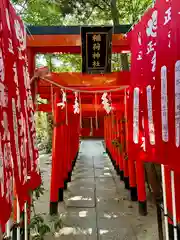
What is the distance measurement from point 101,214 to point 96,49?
392cm

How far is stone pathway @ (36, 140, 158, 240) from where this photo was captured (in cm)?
483

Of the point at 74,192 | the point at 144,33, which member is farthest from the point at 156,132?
the point at 74,192

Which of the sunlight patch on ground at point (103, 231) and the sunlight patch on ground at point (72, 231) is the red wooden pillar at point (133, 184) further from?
the sunlight patch on ground at point (72, 231)

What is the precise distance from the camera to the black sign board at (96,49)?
3609 millimetres

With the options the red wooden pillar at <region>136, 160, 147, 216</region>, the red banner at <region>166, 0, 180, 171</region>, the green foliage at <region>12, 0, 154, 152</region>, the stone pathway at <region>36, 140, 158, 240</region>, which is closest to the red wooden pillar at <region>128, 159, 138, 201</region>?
the stone pathway at <region>36, 140, 158, 240</region>

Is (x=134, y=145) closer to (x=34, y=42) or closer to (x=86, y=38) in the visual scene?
(x=86, y=38)

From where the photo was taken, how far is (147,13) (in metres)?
2.50

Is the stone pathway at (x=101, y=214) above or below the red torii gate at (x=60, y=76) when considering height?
below

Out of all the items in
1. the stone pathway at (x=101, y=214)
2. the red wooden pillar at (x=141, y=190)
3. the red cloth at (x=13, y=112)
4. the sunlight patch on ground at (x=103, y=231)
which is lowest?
the stone pathway at (x=101, y=214)

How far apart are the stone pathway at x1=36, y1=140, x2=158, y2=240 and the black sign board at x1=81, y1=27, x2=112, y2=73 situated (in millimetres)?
3110

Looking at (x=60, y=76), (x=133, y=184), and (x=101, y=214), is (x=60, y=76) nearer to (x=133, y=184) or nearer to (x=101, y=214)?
(x=101, y=214)

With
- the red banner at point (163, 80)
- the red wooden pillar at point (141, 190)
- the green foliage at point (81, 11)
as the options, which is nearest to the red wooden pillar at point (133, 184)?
the red wooden pillar at point (141, 190)

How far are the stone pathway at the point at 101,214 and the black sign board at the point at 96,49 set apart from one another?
10.2ft

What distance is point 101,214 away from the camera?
19.4 ft
